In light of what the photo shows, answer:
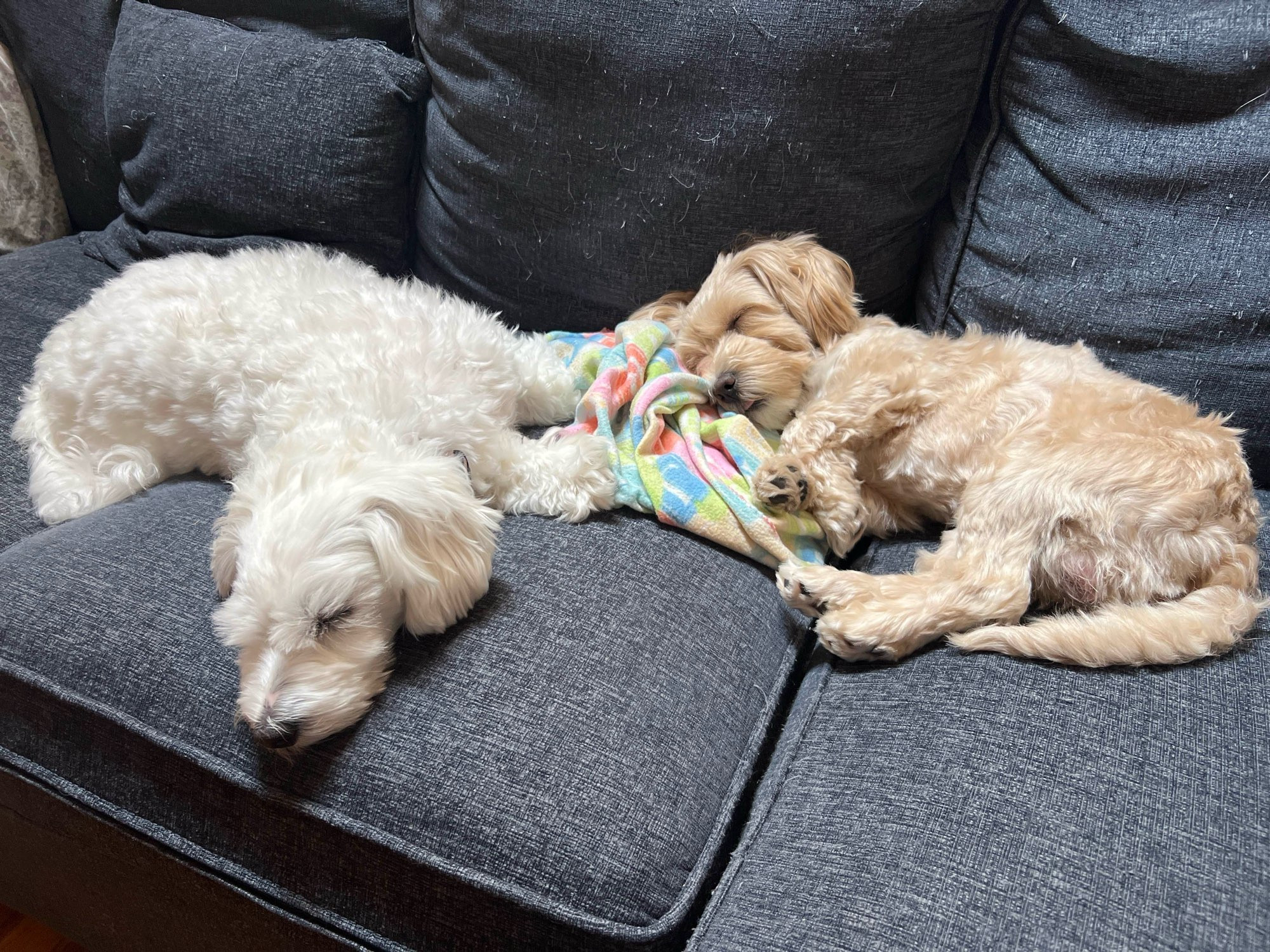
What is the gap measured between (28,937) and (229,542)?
4.21ft

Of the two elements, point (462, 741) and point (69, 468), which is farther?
point (69, 468)

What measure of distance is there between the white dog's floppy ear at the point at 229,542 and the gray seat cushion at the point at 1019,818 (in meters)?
0.92

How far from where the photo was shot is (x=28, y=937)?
69.6 inches

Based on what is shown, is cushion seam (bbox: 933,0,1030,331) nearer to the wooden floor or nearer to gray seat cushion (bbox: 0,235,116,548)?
gray seat cushion (bbox: 0,235,116,548)

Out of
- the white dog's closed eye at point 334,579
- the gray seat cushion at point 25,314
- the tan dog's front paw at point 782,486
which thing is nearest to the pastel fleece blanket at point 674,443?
the tan dog's front paw at point 782,486

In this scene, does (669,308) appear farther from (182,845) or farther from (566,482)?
(182,845)

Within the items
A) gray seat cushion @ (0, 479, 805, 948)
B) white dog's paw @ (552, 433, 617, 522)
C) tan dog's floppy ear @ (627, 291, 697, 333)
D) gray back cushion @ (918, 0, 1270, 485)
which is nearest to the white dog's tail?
gray seat cushion @ (0, 479, 805, 948)

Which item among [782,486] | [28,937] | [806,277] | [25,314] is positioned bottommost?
[28,937]

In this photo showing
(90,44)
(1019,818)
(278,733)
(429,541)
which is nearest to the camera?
(1019,818)

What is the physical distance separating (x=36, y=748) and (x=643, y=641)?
1.05 m

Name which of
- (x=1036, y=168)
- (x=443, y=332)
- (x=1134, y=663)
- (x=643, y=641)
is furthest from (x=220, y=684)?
(x=1036, y=168)

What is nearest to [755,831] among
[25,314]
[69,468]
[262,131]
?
[69,468]

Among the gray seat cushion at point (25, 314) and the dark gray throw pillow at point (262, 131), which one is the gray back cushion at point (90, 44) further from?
the gray seat cushion at point (25, 314)

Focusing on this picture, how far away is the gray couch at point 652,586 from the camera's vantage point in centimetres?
103
